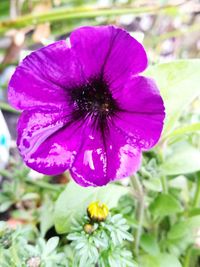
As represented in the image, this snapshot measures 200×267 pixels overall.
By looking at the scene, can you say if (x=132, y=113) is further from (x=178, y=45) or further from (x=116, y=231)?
(x=178, y=45)

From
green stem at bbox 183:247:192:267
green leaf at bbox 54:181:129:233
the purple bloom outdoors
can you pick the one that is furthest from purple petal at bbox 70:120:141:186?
green stem at bbox 183:247:192:267

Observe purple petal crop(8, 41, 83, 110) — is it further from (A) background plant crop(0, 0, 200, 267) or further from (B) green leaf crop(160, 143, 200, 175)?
(B) green leaf crop(160, 143, 200, 175)

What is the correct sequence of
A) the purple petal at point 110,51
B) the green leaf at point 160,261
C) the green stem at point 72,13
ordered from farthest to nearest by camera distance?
the green stem at point 72,13, the green leaf at point 160,261, the purple petal at point 110,51

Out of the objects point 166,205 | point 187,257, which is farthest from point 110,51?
point 187,257

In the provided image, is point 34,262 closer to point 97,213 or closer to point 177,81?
point 97,213

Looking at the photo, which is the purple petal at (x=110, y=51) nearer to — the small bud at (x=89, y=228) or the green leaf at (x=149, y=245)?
the small bud at (x=89, y=228)

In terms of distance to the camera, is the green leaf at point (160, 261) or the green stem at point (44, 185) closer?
the green leaf at point (160, 261)

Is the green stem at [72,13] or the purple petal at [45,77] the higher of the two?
the purple petal at [45,77]

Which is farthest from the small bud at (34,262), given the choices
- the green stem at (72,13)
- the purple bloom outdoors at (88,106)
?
the green stem at (72,13)
